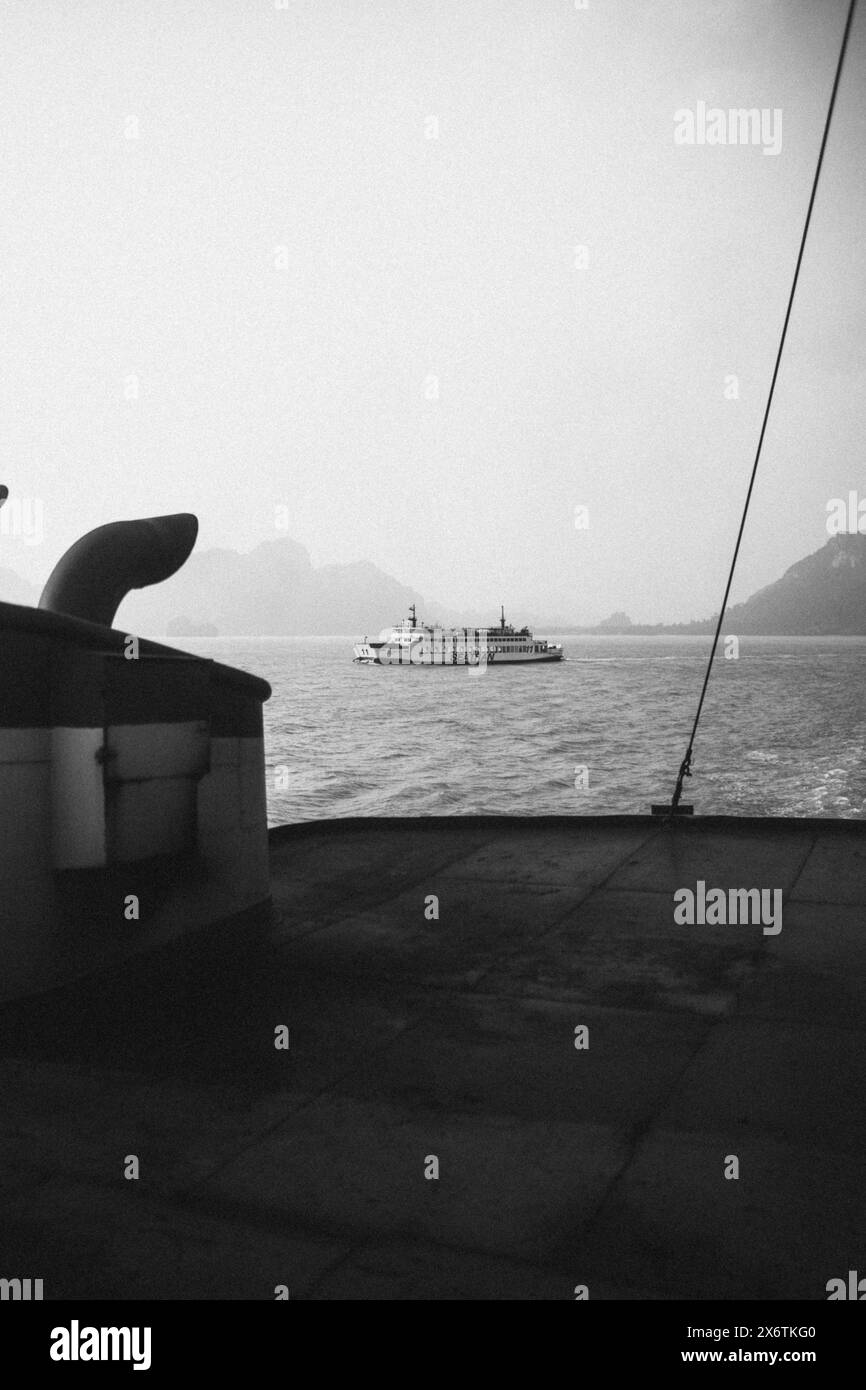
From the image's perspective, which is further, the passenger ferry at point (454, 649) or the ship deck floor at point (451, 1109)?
the passenger ferry at point (454, 649)

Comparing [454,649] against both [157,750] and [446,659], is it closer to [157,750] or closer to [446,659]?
[446,659]

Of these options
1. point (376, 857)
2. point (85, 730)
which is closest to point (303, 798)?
point (376, 857)

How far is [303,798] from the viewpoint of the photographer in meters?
40.1

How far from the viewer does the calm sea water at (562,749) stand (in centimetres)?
3859

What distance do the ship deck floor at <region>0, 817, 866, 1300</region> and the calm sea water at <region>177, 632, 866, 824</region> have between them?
2851 centimetres

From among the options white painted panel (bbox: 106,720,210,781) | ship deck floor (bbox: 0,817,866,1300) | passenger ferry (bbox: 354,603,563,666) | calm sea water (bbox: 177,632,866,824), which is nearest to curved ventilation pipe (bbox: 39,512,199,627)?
white painted panel (bbox: 106,720,210,781)

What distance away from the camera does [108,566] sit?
537 cm

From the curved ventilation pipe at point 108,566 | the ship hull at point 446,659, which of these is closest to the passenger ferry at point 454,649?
the ship hull at point 446,659

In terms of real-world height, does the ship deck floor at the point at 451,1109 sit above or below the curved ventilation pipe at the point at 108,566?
below

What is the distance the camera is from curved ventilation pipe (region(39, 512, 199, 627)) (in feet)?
17.3

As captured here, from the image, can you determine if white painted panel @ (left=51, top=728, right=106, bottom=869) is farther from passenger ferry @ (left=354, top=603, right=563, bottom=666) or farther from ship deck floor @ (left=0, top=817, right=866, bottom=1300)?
passenger ferry @ (left=354, top=603, right=563, bottom=666)

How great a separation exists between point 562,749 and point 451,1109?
180ft

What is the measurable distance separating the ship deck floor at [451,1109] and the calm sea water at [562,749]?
93.5 feet

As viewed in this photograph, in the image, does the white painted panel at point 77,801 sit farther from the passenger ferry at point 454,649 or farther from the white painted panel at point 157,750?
the passenger ferry at point 454,649
